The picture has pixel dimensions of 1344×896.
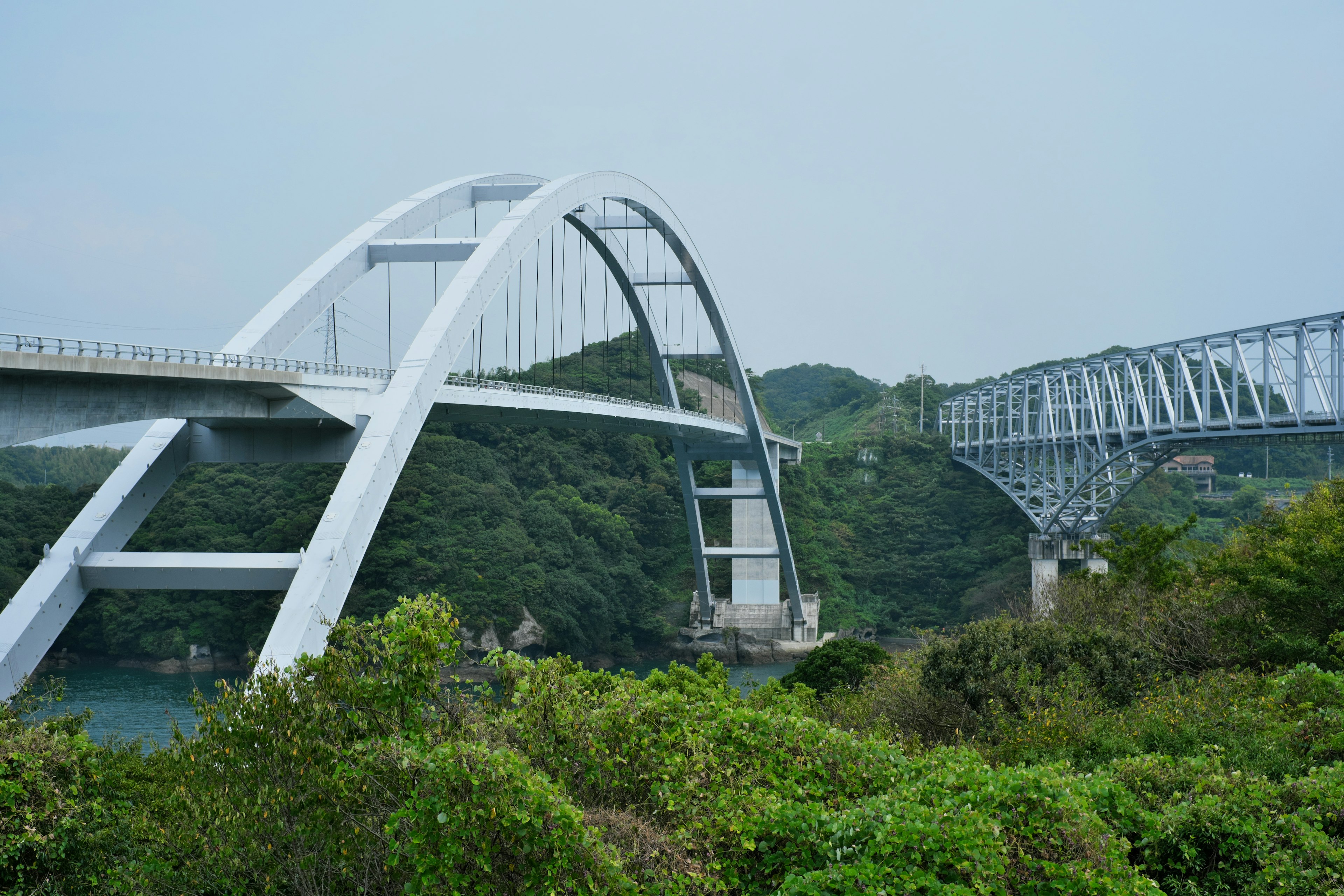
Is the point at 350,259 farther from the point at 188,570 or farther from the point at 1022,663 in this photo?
the point at 1022,663

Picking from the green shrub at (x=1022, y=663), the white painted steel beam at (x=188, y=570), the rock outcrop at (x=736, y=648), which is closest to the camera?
the green shrub at (x=1022, y=663)

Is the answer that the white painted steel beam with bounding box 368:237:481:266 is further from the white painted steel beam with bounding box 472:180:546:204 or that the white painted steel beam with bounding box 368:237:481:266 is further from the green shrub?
the green shrub

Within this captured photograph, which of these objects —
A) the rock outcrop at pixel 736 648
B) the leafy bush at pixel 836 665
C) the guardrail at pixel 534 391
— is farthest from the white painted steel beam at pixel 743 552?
the leafy bush at pixel 836 665

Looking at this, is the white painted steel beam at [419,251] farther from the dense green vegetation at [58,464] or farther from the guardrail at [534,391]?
the dense green vegetation at [58,464]

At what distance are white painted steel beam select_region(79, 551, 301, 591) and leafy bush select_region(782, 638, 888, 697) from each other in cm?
1330

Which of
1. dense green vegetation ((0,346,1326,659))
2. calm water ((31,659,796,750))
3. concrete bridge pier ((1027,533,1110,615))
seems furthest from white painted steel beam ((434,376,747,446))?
concrete bridge pier ((1027,533,1110,615))

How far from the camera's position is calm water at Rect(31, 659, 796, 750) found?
81.3ft

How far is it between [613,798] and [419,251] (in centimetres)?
1388

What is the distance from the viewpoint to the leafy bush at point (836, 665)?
73.0 feet

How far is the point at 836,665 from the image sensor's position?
23438mm

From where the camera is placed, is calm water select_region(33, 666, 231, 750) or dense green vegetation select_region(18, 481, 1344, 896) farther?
calm water select_region(33, 666, 231, 750)

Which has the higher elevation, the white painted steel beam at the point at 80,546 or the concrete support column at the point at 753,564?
the white painted steel beam at the point at 80,546

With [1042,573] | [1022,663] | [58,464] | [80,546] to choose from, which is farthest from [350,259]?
[58,464]

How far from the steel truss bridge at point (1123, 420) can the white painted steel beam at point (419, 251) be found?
22116mm
